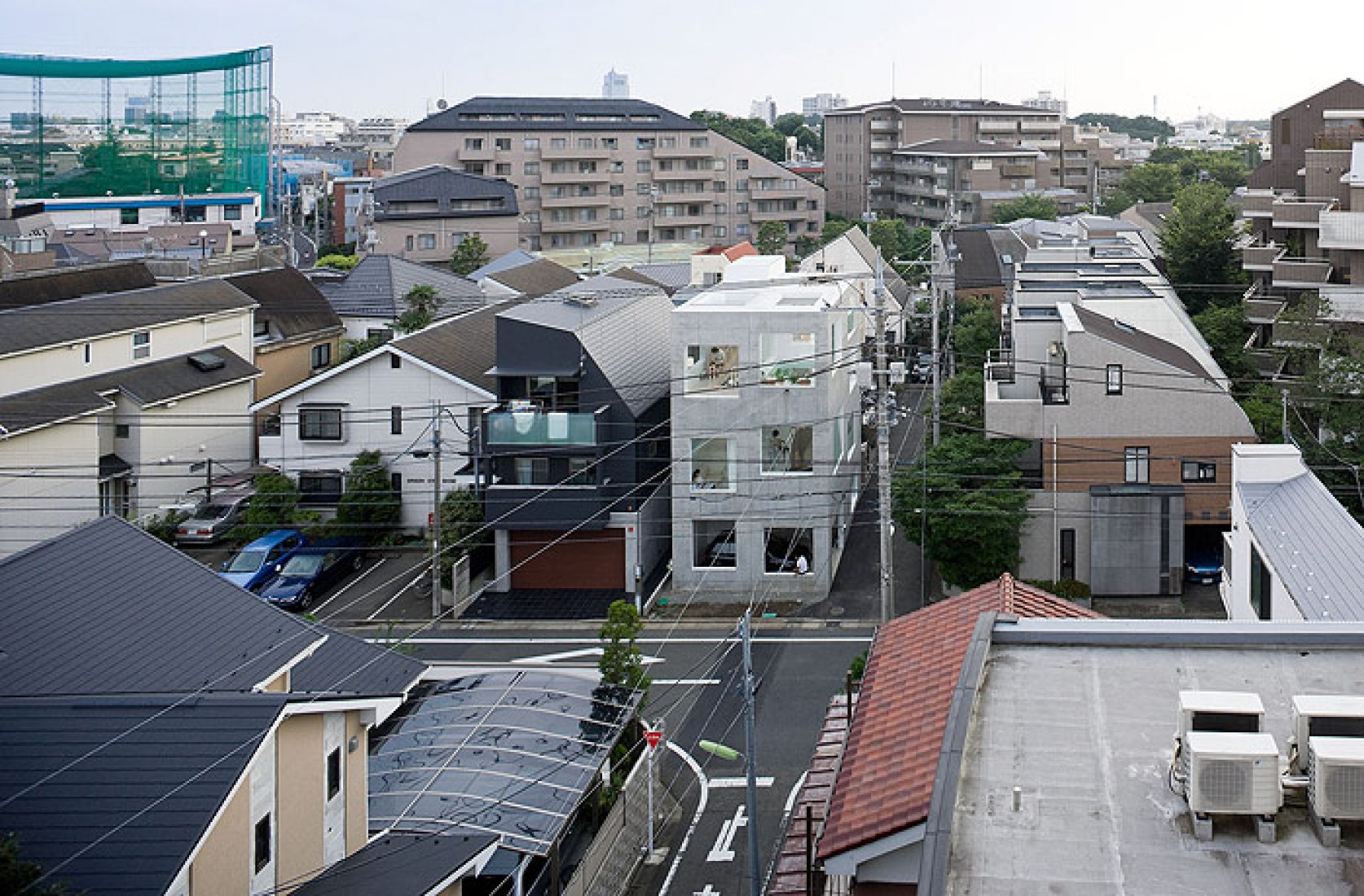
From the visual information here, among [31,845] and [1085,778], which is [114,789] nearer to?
[31,845]

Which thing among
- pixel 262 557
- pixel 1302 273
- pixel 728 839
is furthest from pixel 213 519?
pixel 1302 273

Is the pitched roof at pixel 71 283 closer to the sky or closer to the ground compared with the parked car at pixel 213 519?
closer to the sky

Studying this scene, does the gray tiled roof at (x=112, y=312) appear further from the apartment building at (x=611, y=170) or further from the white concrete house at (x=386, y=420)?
the apartment building at (x=611, y=170)

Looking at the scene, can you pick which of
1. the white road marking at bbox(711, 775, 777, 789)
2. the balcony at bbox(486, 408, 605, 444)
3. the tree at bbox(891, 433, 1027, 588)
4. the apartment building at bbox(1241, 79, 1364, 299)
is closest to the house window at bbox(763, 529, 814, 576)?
the tree at bbox(891, 433, 1027, 588)

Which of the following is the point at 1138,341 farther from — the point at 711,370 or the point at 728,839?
the point at 728,839

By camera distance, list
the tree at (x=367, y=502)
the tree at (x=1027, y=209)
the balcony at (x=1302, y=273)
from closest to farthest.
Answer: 1. the tree at (x=367, y=502)
2. the balcony at (x=1302, y=273)
3. the tree at (x=1027, y=209)

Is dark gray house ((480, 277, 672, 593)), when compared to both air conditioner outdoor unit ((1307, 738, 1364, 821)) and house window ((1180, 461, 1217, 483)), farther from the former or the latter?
air conditioner outdoor unit ((1307, 738, 1364, 821))

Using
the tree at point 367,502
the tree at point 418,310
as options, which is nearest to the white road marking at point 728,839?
the tree at point 367,502
